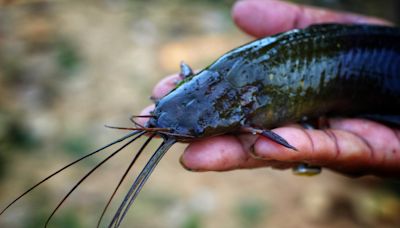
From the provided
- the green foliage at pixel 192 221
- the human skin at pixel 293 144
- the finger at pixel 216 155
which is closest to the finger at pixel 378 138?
the human skin at pixel 293 144

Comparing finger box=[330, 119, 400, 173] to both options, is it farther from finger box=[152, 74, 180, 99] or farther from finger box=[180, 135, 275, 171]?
finger box=[152, 74, 180, 99]

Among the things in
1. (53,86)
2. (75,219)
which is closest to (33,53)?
(53,86)

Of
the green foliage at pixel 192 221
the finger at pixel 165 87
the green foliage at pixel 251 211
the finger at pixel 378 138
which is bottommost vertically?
the green foliage at pixel 251 211

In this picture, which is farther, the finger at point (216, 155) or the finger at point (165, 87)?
the finger at point (165, 87)

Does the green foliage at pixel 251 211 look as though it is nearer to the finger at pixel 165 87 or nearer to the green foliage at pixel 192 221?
the green foliage at pixel 192 221

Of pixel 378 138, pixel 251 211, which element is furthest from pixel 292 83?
pixel 251 211

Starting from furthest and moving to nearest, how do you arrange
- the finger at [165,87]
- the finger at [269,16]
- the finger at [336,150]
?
1. the finger at [269,16]
2. the finger at [165,87]
3. the finger at [336,150]

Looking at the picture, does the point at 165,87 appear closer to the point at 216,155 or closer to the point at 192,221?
the point at 216,155
